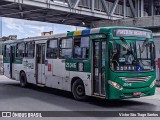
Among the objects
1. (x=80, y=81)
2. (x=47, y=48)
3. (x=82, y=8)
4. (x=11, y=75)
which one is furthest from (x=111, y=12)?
(x=80, y=81)

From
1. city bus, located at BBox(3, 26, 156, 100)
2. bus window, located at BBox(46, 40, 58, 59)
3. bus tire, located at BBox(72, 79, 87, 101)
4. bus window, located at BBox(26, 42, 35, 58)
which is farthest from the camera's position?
bus window, located at BBox(26, 42, 35, 58)

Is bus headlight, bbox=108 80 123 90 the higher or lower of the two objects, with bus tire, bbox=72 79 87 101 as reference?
higher

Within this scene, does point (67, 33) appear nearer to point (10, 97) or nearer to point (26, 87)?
point (10, 97)

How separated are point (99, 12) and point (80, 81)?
24.0 meters

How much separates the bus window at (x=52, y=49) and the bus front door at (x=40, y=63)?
683mm

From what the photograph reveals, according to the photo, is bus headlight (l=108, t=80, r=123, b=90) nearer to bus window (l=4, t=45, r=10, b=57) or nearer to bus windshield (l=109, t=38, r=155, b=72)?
bus windshield (l=109, t=38, r=155, b=72)

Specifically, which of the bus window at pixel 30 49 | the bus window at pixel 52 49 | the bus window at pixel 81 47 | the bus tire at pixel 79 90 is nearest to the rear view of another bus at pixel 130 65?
the bus window at pixel 81 47

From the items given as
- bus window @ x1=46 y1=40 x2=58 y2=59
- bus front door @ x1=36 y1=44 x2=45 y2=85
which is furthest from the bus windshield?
bus front door @ x1=36 y1=44 x2=45 y2=85

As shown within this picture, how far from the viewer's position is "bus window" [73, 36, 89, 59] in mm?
12159

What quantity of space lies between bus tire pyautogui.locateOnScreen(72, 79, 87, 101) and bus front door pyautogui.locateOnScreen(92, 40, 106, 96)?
34.6 inches

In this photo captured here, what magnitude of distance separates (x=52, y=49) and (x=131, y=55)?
4677mm

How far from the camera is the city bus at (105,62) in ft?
35.8

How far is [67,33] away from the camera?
13578 millimetres

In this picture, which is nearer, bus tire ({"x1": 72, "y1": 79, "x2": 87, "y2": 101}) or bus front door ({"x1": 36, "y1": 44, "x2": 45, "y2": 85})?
bus tire ({"x1": 72, "y1": 79, "x2": 87, "y2": 101})
